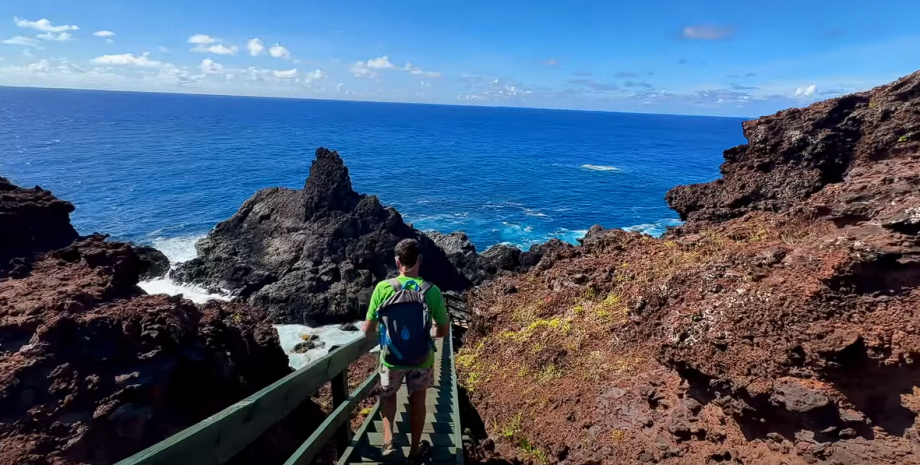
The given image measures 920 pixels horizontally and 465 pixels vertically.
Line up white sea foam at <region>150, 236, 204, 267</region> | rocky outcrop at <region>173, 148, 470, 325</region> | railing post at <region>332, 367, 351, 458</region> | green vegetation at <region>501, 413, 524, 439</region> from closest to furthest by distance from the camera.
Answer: railing post at <region>332, 367, 351, 458</region>, green vegetation at <region>501, 413, 524, 439</region>, rocky outcrop at <region>173, 148, 470, 325</region>, white sea foam at <region>150, 236, 204, 267</region>

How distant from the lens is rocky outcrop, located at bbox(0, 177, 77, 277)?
31.8ft

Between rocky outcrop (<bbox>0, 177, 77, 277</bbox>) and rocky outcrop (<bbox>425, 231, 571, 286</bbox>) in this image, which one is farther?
rocky outcrop (<bbox>425, 231, 571, 286</bbox>)

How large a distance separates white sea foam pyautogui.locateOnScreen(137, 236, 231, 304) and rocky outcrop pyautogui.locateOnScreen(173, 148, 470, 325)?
0.73 meters

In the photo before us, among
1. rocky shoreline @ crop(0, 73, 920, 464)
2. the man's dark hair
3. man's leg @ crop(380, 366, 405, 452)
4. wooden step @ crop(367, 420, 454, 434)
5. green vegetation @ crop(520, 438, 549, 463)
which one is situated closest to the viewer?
the man's dark hair

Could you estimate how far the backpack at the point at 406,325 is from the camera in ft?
15.6

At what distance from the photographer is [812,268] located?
22.7 feet

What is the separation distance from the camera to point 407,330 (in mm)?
4871

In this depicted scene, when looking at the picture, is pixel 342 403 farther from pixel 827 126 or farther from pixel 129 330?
pixel 827 126

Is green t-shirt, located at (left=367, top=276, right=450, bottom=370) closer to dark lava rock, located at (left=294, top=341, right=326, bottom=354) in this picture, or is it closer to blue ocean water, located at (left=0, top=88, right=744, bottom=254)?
dark lava rock, located at (left=294, top=341, right=326, bottom=354)

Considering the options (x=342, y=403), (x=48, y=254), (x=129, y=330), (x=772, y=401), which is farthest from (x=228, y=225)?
(x=772, y=401)

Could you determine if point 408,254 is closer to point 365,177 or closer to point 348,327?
point 348,327

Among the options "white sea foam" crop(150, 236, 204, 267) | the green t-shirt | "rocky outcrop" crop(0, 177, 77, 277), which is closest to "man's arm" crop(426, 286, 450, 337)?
the green t-shirt

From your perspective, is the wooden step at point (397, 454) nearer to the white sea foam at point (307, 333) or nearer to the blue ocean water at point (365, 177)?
the white sea foam at point (307, 333)

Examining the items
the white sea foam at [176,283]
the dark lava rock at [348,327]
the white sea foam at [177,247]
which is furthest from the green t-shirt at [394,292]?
the white sea foam at [177,247]
